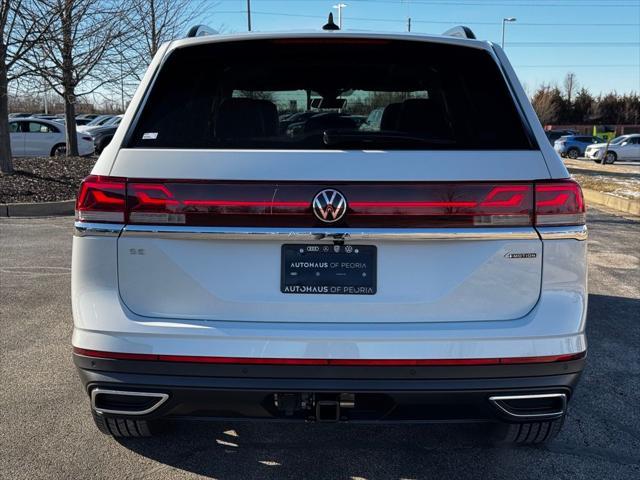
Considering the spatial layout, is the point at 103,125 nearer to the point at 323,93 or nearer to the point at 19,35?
the point at 19,35

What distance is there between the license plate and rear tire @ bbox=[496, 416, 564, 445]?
1.07 m

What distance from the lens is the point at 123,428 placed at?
2.75 metres

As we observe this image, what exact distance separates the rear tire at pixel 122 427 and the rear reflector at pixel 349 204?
99 cm

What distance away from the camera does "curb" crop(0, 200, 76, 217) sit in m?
10.4

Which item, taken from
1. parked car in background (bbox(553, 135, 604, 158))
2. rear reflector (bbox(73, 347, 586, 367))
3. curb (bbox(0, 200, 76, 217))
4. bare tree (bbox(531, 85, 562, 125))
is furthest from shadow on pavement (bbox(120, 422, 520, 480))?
bare tree (bbox(531, 85, 562, 125))

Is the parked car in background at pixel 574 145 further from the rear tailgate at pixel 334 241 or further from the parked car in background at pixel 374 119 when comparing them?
Result: the rear tailgate at pixel 334 241

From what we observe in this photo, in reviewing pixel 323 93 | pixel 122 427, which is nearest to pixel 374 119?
pixel 323 93

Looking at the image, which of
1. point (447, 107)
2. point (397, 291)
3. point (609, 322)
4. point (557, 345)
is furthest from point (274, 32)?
point (609, 322)

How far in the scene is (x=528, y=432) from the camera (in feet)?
9.08

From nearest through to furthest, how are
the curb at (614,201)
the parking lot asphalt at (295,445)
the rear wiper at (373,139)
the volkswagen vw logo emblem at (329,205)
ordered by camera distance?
the volkswagen vw logo emblem at (329,205)
the rear wiper at (373,139)
the parking lot asphalt at (295,445)
the curb at (614,201)

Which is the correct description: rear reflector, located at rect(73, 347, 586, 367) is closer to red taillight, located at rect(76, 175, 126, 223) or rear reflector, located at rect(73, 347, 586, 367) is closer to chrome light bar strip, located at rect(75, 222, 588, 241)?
chrome light bar strip, located at rect(75, 222, 588, 241)

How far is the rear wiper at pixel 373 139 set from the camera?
2299 millimetres

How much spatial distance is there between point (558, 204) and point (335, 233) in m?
0.84

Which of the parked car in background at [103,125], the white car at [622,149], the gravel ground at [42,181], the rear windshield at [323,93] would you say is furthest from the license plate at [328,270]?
the white car at [622,149]
